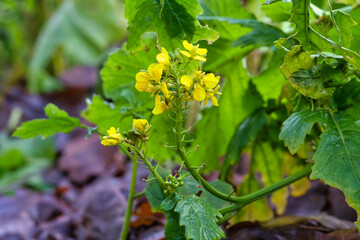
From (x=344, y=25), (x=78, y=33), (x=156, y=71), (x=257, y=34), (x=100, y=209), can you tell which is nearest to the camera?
(x=156, y=71)

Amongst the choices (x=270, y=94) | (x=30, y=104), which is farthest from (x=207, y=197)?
(x=30, y=104)

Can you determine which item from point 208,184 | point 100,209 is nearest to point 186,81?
point 208,184

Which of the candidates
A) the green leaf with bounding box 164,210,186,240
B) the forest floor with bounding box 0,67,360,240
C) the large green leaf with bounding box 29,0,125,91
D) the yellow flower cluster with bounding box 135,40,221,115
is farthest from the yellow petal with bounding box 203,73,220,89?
the large green leaf with bounding box 29,0,125,91

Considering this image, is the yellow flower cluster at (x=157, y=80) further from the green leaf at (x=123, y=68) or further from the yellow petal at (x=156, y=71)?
the green leaf at (x=123, y=68)

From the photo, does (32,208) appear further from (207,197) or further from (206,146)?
(207,197)

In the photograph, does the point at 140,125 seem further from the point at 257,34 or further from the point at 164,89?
the point at 257,34

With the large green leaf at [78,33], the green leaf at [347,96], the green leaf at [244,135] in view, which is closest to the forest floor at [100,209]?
the green leaf at [244,135]

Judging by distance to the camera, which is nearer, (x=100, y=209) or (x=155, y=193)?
(x=155, y=193)
